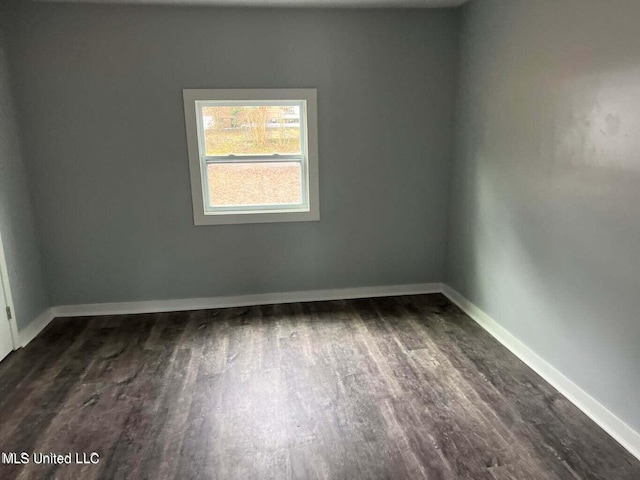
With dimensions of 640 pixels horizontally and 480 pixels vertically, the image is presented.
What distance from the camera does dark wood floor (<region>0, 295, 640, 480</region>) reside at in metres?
2.12

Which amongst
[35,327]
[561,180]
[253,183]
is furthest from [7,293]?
[561,180]

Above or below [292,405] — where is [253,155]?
above

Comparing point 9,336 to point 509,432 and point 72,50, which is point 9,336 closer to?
point 72,50

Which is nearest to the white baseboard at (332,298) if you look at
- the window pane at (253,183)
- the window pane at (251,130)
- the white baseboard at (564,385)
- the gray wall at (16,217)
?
the white baseboard at (564,385)

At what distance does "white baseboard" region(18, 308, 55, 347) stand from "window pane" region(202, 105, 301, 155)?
6.16 ft

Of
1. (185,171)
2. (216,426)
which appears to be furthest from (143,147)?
(216,426)

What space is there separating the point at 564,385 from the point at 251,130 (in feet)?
9.53

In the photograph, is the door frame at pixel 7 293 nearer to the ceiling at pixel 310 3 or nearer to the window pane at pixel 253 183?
the window pane at pixel 253 183

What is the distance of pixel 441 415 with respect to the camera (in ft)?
8.10

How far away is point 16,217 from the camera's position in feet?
11.2

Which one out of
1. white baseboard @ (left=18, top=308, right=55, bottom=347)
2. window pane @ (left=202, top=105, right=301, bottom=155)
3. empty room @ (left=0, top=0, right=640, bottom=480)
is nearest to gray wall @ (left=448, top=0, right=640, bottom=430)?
empty room @ (left=0, top=0, right=640, bottom=480)

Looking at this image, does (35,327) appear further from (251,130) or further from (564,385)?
(564,385)

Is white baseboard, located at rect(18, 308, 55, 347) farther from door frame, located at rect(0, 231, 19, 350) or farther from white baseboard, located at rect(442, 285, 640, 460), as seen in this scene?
white baseboard, located at rect(442, 285, 640, 460)

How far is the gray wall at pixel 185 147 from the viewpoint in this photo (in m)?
3.50
